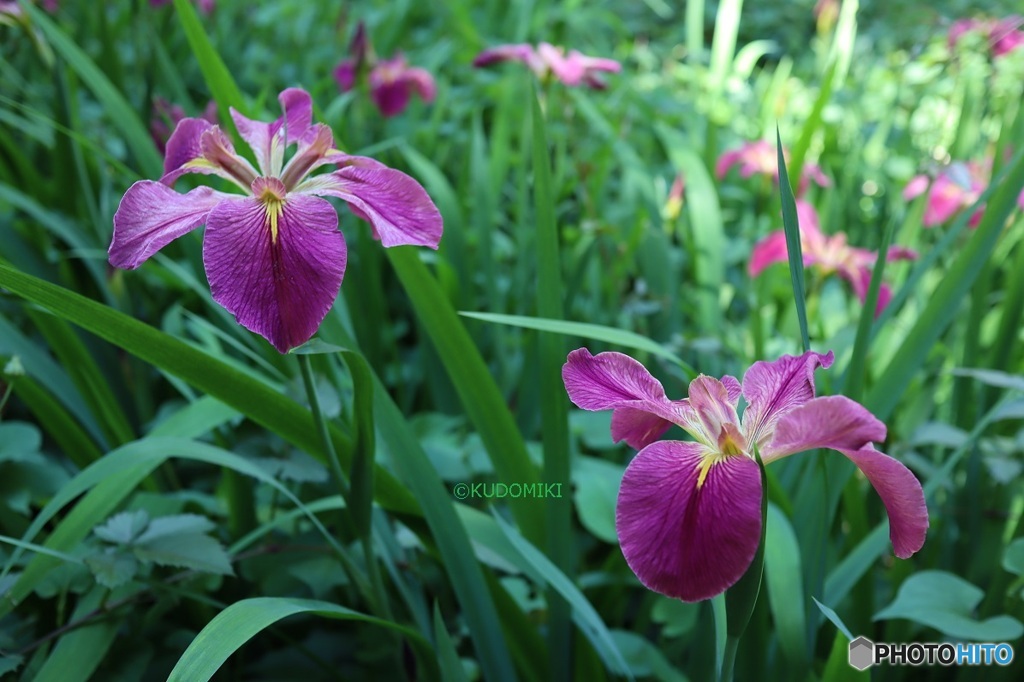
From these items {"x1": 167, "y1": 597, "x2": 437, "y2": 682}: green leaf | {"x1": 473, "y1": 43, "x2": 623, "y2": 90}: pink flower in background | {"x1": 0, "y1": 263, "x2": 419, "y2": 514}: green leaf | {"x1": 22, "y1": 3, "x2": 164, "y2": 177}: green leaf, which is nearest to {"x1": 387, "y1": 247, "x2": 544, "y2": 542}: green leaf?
{"x1": 0, "y1": 263, "x2": 419, "y2": 514}: green leaf

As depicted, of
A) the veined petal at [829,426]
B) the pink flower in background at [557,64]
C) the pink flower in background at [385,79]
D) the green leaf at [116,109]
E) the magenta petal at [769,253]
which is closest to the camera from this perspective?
the veined petal at [829,426]

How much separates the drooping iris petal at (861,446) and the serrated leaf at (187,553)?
459 millimetres

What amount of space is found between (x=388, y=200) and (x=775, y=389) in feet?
1.01

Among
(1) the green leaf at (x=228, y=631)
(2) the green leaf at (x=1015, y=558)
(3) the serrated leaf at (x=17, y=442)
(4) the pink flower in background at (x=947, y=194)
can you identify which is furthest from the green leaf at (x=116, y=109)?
(4) the pink flower in background at (x=947, y=194)

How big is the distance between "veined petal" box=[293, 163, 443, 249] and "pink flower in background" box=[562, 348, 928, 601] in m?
0.15

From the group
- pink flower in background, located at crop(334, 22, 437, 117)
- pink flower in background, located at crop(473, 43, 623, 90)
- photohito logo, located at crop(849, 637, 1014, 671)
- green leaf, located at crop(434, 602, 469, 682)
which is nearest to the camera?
green leaf, located at crop(434, 602, 469, 682)

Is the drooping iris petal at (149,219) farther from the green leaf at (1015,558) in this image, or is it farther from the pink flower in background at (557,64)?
the pink flower in background at (557,64)

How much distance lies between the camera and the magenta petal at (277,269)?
19.6 inches

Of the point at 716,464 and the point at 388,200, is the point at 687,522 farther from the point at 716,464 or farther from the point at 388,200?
the point at 388,200

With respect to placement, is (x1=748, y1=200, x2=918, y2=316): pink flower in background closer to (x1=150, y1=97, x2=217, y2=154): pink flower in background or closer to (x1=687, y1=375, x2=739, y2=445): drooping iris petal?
(x1=687, y1=375, x2=739, y2=445): drooping iris petal

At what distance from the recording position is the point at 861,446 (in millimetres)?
432

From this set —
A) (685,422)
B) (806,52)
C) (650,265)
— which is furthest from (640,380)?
(806,52)

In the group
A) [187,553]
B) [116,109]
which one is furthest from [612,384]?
[116,109]

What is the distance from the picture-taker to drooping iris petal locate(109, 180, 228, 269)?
1.76ft
